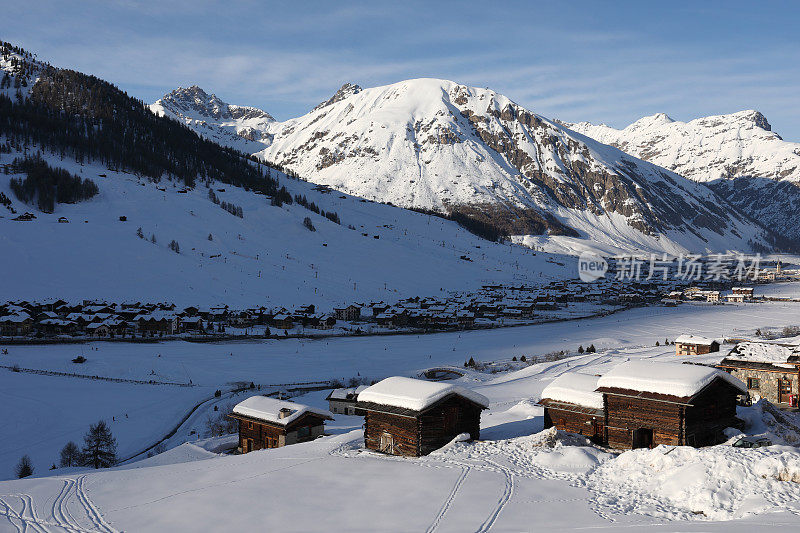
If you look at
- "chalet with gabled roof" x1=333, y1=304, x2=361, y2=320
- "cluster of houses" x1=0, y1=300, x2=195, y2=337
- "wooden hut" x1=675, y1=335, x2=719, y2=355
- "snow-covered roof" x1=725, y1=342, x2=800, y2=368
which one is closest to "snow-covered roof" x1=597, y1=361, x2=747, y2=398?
"snow-covered roof" x1=725, y1=342, x2=800, y2=368

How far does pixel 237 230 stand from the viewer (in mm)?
128250

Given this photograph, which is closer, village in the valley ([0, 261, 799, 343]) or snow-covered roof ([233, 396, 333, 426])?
snow-covered roof ([233, 396, 333, 426])

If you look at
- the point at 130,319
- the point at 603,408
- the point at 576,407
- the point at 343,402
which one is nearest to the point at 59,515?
the point at 576,407

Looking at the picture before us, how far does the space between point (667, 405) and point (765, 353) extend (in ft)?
59.7

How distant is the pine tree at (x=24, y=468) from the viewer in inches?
1010

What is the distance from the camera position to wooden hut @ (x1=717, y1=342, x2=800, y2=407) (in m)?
31.2

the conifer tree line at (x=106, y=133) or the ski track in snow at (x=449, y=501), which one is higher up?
the conifer tree line at (x=106, y=133)

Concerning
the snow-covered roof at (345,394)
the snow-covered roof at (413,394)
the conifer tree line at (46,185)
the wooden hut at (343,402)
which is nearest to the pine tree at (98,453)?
the wooden hut at (343,402)

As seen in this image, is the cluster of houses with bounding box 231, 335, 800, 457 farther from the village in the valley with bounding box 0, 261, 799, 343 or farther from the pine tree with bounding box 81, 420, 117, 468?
the village in the valley with bounding box 0, 261, 799, 343

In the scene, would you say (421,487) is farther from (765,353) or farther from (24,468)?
(765,353)

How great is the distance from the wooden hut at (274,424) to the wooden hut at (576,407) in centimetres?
1171

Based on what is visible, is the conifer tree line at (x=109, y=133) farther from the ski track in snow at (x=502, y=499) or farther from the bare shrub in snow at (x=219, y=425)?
the ski track in snow at (x=502, y=499)

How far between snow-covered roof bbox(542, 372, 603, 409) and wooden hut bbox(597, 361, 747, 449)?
33.4 inches

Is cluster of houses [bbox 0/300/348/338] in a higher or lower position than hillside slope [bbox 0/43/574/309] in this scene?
lower
